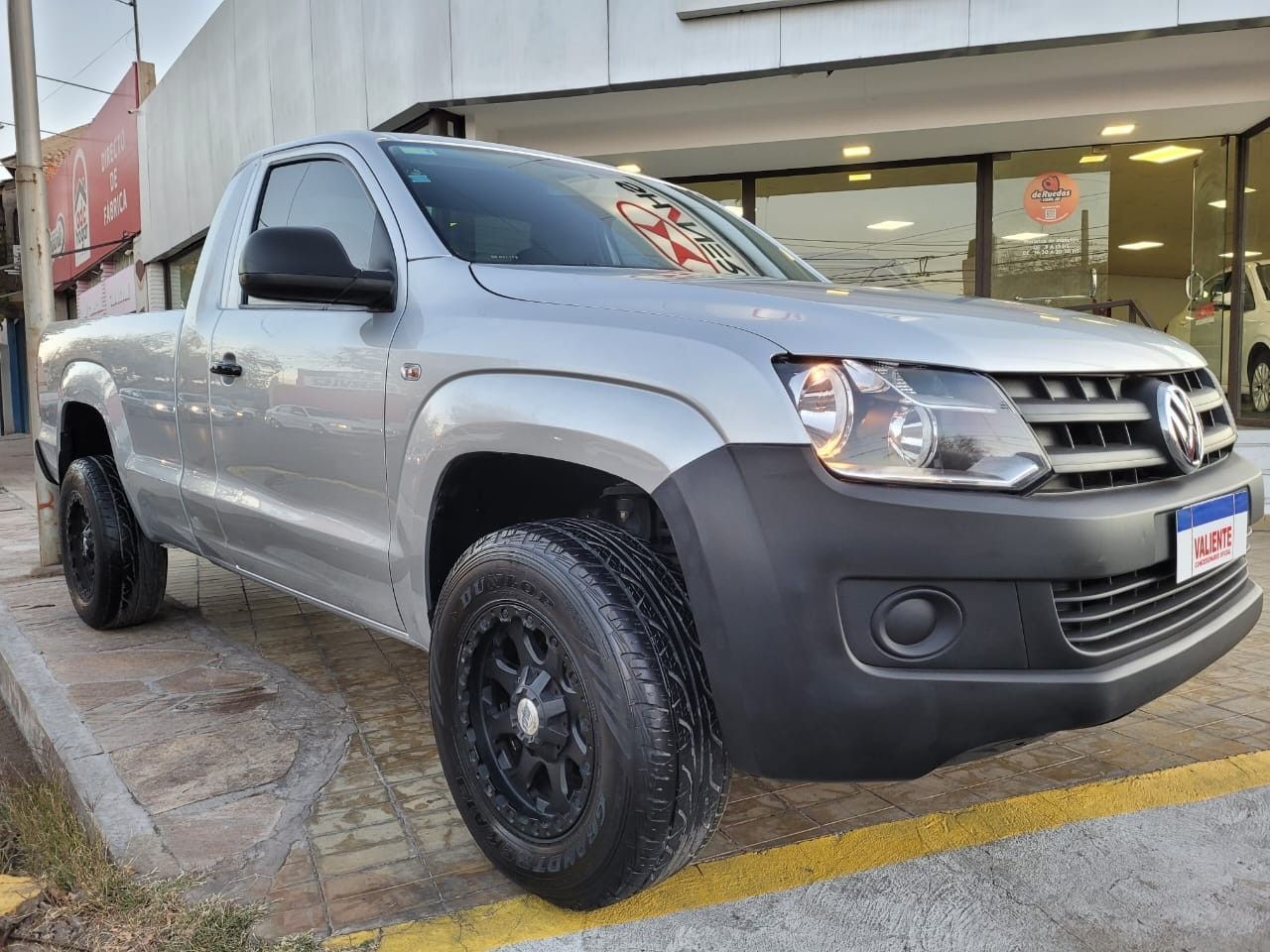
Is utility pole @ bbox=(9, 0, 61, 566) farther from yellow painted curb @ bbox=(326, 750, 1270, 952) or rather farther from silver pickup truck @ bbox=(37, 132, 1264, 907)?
yellow painted curb @ bbox=(326, 750, 1270, 952)

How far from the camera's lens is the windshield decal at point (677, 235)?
2988 millimetres

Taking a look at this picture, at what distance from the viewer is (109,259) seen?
2172cm

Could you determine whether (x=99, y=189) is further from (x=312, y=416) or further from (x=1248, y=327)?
(x=312, y=416)

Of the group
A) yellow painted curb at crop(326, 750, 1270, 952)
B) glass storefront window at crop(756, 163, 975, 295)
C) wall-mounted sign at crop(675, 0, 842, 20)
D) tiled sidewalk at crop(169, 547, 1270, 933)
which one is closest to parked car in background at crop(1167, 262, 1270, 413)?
glass storefront window at crop(756, 163, 975, 295)

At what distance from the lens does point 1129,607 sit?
6.37 ft

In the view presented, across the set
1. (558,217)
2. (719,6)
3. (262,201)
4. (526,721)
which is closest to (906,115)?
(719,6)

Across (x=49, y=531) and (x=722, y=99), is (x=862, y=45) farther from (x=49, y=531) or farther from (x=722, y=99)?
(x=49, y=531)

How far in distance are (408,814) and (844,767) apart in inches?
54.0

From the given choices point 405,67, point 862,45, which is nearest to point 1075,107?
point 862,45

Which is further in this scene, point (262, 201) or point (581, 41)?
point (581, 41)

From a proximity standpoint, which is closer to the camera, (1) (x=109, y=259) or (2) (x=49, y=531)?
(2) (x=49, y=531)

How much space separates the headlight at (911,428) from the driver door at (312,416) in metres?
1.21

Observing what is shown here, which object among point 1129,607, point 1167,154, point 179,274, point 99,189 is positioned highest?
point 99,189

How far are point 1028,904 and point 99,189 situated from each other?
908 inches
